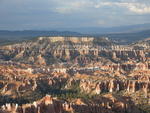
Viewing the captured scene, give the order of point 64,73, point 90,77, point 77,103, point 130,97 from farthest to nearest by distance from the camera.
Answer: point 64,73 → point 90,77 → point 130,97 → point 77,103

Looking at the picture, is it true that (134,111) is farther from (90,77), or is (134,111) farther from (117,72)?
(117,72)

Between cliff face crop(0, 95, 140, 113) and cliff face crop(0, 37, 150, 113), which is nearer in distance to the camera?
cliff face crop(0, 95, 140, 113)

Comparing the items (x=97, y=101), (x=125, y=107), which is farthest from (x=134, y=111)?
(x=97, y=101)

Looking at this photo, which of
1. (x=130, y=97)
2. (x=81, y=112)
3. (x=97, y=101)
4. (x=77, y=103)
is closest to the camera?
(x=81, y=112)

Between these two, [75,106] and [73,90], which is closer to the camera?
[75,106]

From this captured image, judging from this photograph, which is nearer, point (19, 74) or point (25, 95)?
point (25, 95)

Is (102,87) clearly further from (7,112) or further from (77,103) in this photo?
(7,112)

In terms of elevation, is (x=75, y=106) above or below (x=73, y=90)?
above

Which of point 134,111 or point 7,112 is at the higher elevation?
point 7,112

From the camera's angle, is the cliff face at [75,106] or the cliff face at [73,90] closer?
the cliff face at [75,106]

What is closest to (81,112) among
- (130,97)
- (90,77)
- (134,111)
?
(134,111)
